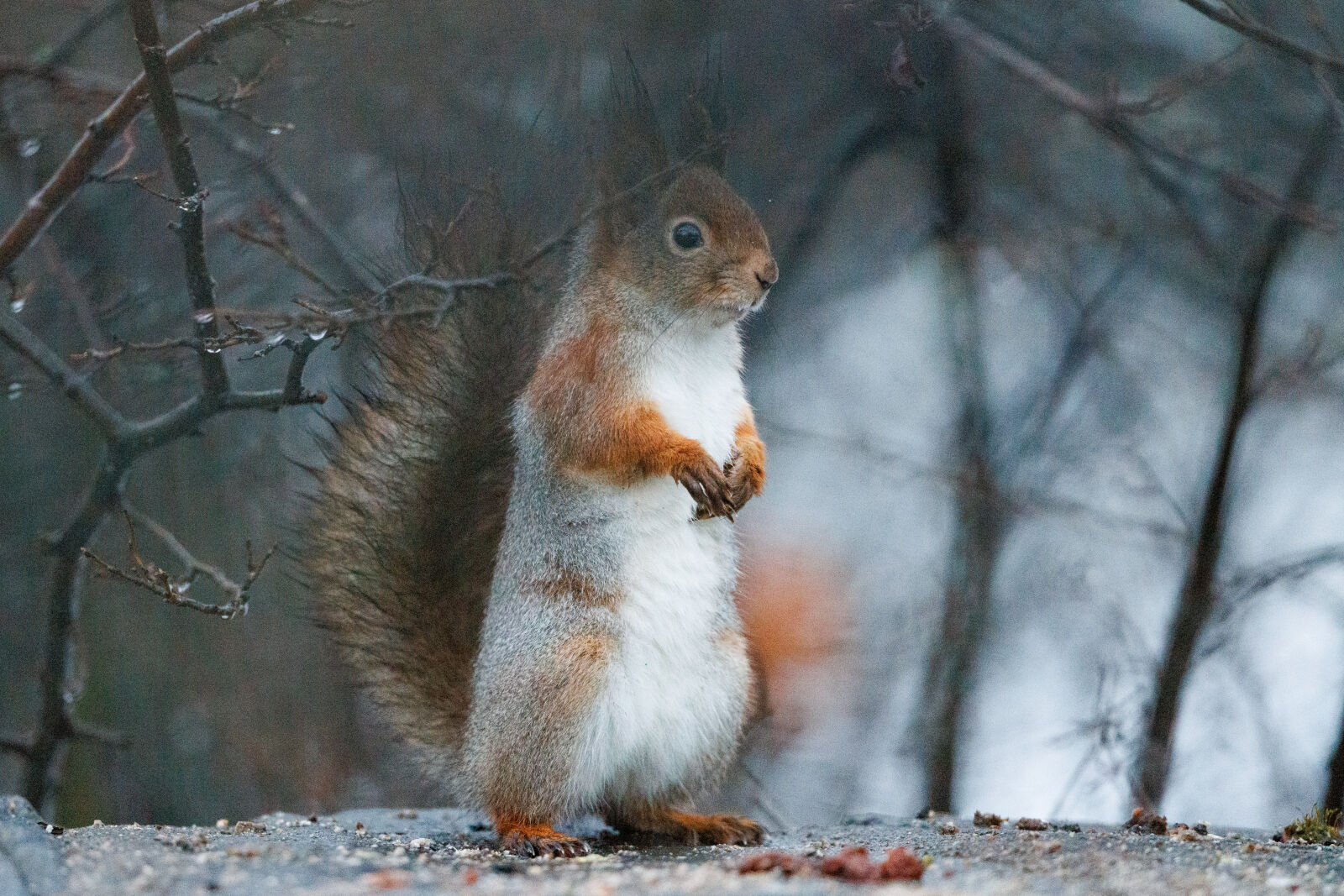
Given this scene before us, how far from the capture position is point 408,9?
283cm

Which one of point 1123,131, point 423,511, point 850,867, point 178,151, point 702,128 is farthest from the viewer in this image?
point 1123,131

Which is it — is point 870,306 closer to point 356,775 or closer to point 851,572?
point 851,572

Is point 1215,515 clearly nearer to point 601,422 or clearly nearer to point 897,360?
point 897,360

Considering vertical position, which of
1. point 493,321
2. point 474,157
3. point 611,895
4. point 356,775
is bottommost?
point 611,895

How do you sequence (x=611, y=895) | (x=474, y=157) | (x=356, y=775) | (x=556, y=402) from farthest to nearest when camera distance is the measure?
1. (x=356, y=775)
2. (x=474, y=157)
3. (x=556, y=402)
4. (x=611, y=895)

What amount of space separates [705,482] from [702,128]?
605mm

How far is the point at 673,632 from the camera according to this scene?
6.34 ft

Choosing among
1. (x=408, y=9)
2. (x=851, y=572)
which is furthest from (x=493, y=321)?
(x=851, y=572)

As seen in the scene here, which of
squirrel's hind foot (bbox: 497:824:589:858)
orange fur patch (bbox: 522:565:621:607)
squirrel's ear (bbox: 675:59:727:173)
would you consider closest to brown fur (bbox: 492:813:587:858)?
squirrel's hind foot (bbox: 497:824:589:858)

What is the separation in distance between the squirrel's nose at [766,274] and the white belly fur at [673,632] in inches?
6.3

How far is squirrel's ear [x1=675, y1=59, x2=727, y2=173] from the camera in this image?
2053 millimetres

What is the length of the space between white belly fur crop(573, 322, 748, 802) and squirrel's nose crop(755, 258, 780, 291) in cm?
16

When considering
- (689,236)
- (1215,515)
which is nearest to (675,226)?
(689,236)

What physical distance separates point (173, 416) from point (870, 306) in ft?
6.01
